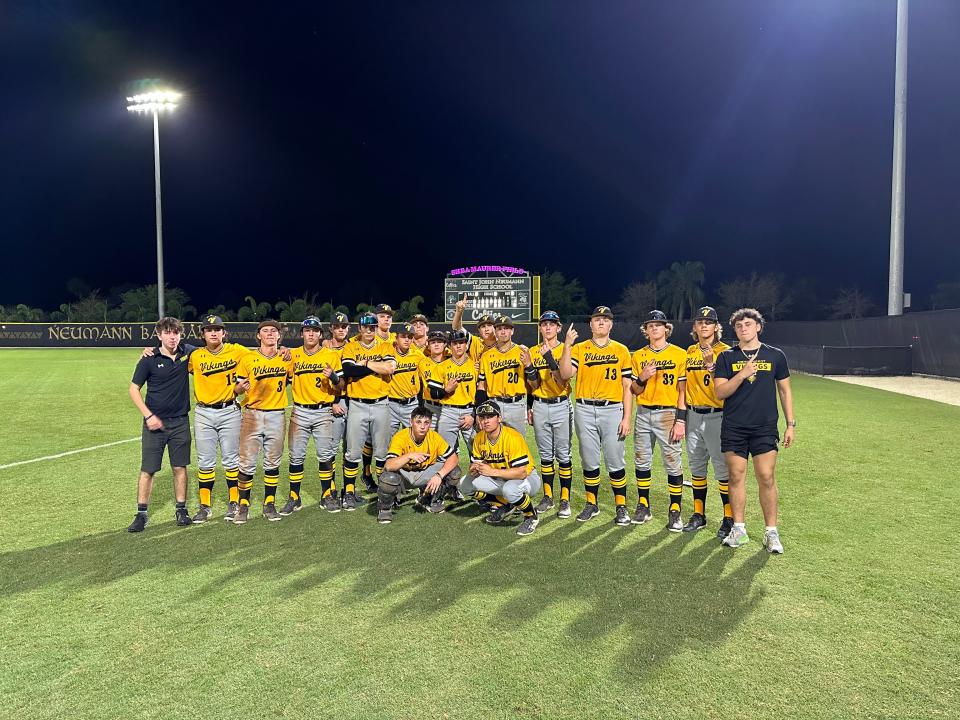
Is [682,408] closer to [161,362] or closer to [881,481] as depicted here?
[881,481]

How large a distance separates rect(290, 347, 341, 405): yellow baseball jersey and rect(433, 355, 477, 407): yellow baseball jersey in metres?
1.16

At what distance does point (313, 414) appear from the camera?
259 inches

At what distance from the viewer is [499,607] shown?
4.15 m

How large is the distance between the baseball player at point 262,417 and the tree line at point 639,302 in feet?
195

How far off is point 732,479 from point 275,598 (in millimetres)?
3928

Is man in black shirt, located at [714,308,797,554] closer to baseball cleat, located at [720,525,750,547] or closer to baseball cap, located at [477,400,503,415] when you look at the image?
baseball cleat, located at [720,525,750,547]

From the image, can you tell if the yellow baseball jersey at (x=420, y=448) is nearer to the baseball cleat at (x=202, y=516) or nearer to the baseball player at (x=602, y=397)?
the baseball player at (x=602, y=397)

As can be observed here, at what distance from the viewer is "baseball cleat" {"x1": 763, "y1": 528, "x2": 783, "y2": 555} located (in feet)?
17.1

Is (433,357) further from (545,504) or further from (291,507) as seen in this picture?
(291,507)

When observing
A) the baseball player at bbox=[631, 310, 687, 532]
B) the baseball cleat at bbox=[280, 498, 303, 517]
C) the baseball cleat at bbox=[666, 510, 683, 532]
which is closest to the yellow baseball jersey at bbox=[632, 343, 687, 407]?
the baseball player at bbox=[631, 310, 687, 532]

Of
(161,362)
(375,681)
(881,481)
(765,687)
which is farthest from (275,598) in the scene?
(881,481)

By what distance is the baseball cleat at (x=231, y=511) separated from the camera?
620 cm

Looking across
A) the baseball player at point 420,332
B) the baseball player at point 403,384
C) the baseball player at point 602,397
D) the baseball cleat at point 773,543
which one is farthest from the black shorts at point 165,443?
the baseball cleat at point 773,543

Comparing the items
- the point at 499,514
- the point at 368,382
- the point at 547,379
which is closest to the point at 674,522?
the point at 499,514
